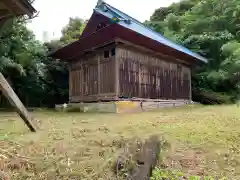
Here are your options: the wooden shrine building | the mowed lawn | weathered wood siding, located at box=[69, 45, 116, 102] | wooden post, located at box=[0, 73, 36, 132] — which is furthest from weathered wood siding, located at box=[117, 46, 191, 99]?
wooden post, located at box=[0, 73, 36, 132]

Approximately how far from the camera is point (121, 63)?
37.4 ft

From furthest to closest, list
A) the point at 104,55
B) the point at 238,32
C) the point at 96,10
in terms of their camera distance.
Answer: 1. the point at 238,32
2. the point at 96,10
3. the point at 104,55

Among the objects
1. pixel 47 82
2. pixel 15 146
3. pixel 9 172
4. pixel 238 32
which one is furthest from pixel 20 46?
pixel 238 32

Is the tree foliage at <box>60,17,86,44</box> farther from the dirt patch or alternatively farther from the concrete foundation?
the dirt patch

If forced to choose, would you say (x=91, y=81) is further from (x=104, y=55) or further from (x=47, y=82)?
(x=47, y=82)

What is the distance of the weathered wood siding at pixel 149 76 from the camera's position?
11492mm

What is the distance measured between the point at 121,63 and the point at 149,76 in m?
1.93

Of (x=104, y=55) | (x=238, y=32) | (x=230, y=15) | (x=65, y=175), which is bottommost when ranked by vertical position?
(x=65, y=175)

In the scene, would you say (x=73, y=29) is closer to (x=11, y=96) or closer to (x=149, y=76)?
(x=149, y=76)

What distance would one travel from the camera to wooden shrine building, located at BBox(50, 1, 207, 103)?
36.4 feet

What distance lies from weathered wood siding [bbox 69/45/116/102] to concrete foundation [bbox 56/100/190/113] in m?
0.62

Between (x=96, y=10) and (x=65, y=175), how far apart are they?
11.3 metres

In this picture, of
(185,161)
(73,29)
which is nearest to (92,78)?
(185,161)

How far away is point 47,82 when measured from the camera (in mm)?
16734
